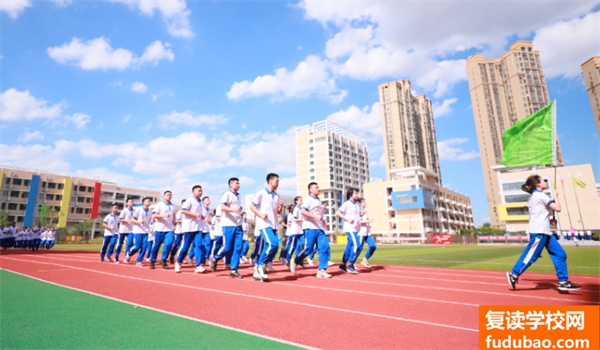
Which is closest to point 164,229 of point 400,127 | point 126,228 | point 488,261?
point 126,228

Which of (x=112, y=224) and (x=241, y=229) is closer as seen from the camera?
(x=241, y=229)

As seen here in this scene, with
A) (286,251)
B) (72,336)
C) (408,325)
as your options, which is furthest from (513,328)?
(286,251)

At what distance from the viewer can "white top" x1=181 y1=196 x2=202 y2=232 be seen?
827 cm

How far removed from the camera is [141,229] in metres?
9.75

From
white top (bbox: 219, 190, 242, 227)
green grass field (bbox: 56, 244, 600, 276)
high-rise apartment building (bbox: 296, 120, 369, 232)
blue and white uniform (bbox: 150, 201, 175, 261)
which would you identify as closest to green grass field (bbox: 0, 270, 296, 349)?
white top (bbox: 219, 190, 242, 227)

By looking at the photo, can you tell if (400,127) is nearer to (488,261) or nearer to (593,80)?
(593,80)

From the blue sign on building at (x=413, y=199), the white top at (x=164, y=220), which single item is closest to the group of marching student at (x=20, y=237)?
the white top at (x=164, y=220)

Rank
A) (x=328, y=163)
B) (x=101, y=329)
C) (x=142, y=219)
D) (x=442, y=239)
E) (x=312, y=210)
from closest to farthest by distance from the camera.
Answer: (x=101, y=329) < (x=312, y=210) < (x=142, y=219) < (x=442, y=239) < (x=328, y=163)

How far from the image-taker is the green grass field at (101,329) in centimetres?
256

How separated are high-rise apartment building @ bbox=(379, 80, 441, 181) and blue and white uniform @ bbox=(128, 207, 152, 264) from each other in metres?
106

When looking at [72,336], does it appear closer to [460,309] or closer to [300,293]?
[300,293]

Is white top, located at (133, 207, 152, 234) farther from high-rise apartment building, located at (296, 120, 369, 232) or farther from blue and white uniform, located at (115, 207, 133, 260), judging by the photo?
high-rise apartment building, located at (296, 120, 369, 232)

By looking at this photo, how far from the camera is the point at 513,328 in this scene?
2.32m

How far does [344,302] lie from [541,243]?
146 inches
